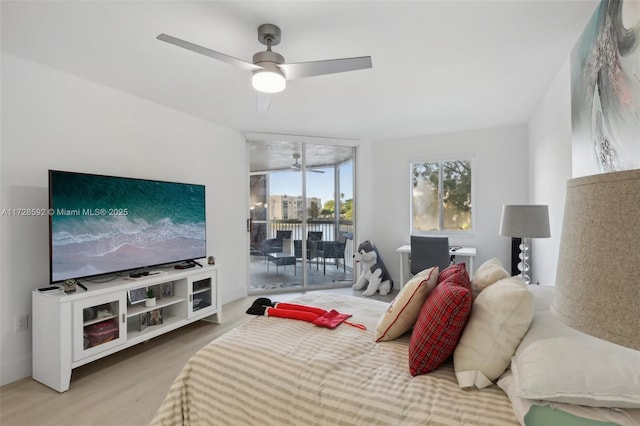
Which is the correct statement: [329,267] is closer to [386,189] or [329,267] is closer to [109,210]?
[386,189]

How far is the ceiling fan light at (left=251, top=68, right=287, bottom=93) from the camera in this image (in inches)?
78.4

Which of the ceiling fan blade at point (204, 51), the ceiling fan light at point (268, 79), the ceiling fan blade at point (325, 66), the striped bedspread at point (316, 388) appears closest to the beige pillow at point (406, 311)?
the striped bedspread at point (316, 388)

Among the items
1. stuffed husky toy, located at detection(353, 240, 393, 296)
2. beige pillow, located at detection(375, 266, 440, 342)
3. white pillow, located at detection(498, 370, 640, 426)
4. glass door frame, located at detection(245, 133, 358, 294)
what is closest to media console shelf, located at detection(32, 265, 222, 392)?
glass door frame, located at detection(245, 133, 358, 294)

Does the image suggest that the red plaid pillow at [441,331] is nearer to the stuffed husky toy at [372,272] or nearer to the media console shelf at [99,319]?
the media console shelf at [99,319]

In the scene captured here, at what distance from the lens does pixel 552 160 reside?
2.88 metres

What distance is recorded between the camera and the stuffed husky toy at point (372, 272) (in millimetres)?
4699

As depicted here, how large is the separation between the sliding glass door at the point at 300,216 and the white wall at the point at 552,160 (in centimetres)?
253

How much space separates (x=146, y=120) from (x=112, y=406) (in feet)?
8.48

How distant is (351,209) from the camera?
520cm

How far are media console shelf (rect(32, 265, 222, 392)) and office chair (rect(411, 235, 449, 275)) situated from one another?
2.58 meters

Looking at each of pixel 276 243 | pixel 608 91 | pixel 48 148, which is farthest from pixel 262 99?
pixel 276 243

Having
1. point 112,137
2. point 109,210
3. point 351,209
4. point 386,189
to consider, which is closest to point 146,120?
point 112,137

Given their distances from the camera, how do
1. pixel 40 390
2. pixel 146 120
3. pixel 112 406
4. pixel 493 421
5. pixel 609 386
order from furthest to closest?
pixel 146 120
pixel 40 390
pixel 112 406
pixel 493 421
pixel 609 386

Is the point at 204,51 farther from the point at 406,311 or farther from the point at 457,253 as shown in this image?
the point at 457,253
